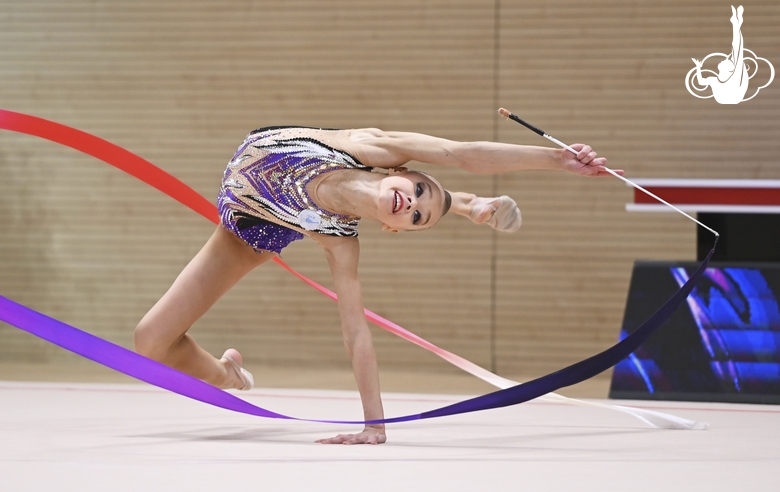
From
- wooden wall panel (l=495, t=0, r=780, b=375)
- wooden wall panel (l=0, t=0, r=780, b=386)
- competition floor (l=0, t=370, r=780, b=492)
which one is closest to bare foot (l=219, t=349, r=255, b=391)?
competition floor (l=0, t=370, r=780, b=492)

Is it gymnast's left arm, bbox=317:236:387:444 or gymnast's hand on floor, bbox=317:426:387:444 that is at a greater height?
gymnast's left arm, bbox=317:236:387:444

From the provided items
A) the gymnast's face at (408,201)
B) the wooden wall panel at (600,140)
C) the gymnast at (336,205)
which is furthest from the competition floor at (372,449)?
the wooden wall panel at (600,140)

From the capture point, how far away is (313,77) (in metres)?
6.18

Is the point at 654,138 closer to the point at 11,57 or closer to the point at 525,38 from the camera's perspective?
the point at 525,38

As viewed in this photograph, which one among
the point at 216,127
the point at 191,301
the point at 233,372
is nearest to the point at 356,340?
the point at 191,301

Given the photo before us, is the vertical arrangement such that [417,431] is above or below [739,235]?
below

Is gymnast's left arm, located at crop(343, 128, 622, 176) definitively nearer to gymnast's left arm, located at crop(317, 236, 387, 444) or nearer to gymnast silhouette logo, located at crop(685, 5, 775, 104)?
gymnast's left arm, located at crop(317, 236, 387, 444)

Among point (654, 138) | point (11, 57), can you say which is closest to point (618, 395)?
point (654, 138)

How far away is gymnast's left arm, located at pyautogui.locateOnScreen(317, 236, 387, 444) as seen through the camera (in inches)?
115

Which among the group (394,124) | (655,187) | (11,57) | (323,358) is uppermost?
(11,57)

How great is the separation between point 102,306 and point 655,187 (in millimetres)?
3696

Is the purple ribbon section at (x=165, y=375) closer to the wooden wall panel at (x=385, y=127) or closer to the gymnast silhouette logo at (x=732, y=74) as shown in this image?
the wooden wall panel at (x=385, y=127)

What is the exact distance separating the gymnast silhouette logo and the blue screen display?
1.72 m

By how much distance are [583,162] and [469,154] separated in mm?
338
